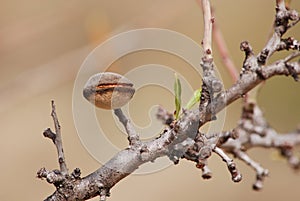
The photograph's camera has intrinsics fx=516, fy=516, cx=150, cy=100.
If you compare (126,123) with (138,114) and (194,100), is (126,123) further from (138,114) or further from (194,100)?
(138,114)

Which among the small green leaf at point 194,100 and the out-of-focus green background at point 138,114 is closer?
the small green leaf at point 194,100

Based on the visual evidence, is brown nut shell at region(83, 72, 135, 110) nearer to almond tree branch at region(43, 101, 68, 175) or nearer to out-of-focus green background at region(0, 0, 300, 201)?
almond tree branch at region(43, 101, 68, 175)

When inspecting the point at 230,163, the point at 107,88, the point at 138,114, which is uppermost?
the point at 138,114

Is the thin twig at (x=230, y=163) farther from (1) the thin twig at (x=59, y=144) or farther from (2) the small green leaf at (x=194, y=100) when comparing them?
(1) the thin twig at (x=59, y=144)

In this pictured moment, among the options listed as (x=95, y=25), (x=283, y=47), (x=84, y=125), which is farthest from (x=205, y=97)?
(x=95, y=25)

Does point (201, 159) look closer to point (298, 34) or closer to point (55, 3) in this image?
point (298, 34)

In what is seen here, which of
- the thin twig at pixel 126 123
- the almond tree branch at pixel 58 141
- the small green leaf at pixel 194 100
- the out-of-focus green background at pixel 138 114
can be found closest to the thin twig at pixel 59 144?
the almond tree branch at pixel 58 141

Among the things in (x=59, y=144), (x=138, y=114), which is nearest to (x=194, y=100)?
(x=59, y=144)

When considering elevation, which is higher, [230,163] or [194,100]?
[194,100]
